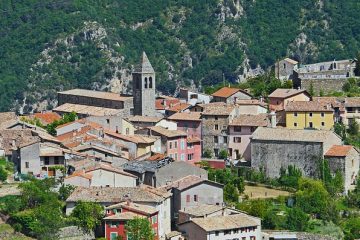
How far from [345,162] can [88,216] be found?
59.2ft

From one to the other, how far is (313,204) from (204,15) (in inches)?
3595

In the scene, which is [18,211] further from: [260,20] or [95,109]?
[260,20]

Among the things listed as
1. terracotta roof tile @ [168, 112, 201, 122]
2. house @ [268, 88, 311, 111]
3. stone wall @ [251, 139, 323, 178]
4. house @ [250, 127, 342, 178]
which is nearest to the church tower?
terracotta roof tile @ [168, 112, 201, 122]

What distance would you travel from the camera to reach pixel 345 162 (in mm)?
79688

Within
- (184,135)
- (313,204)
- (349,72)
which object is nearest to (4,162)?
(184,135)

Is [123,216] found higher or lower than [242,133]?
lower

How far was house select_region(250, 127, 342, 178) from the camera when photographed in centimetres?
8031

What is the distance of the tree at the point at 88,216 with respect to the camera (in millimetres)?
68250

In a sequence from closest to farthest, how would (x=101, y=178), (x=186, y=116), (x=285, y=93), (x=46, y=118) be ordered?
(x=101, y=178)
(x=186, y=116)
(x=285, y=93)
(x=46, y=118)

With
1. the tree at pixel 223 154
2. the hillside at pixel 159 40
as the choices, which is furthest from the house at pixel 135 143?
the hillside at pixel 159 40

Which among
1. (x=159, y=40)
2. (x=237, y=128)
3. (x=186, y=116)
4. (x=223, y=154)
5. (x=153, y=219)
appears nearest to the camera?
(x=153, y=219)

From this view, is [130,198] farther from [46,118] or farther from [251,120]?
[46,118]

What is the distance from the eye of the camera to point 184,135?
84.6 meters

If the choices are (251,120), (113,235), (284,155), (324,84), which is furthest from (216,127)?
(113,235)
